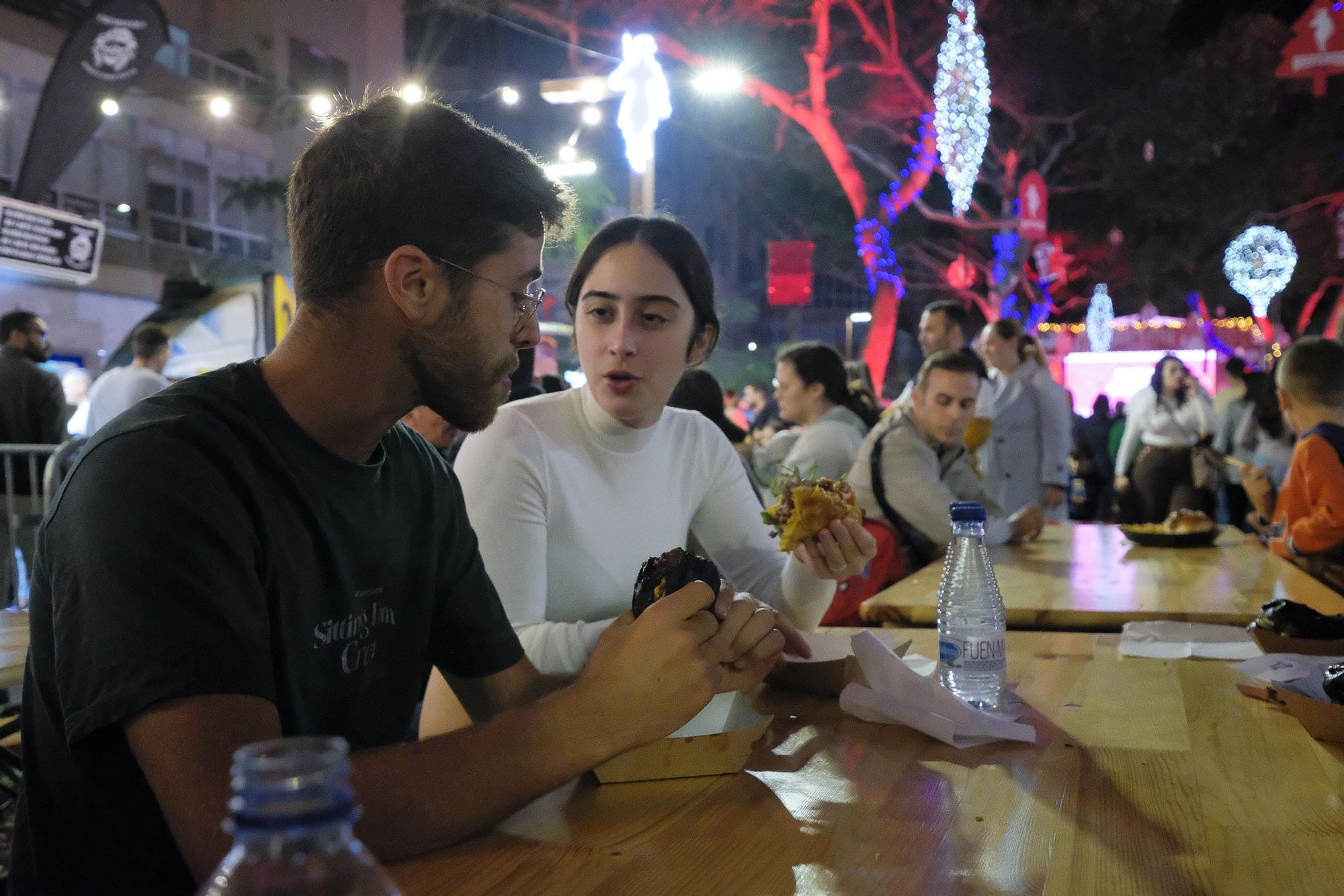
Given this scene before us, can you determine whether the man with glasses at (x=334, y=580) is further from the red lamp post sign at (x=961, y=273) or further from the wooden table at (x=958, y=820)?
the red lamp post sign at (x=961, y=273)

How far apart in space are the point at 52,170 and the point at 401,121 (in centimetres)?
1078

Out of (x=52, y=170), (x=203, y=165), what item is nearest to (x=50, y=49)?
(x=203, y=165)

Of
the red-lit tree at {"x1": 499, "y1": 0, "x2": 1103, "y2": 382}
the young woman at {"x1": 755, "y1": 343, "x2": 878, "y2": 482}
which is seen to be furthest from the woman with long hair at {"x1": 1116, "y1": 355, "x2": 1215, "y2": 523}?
the red-lit tree at {"x1": 499, "y1": 0, "x2": 1103, "y2": 382}

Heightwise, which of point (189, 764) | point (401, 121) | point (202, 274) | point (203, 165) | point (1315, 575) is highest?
point (203, 165)

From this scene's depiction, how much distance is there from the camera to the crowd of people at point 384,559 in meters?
1.18

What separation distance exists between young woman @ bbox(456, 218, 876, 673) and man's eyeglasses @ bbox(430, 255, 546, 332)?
2.16 feet

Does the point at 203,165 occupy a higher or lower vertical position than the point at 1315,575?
higher

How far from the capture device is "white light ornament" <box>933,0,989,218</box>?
11172 millimetres

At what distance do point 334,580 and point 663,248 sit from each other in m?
1.39

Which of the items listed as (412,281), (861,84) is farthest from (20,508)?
(861,84)

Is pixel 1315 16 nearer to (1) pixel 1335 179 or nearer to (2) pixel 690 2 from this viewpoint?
(2) pixel 690 2

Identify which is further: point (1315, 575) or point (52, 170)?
point (52, 170)

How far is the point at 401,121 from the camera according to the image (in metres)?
1.53

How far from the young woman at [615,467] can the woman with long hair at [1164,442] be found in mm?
6637
